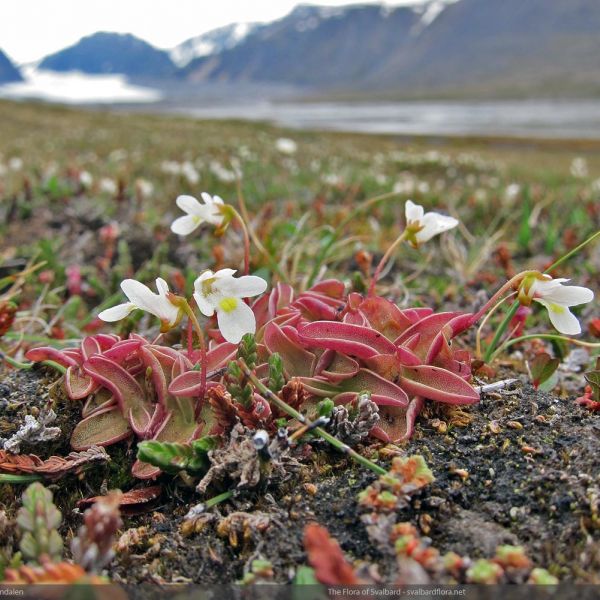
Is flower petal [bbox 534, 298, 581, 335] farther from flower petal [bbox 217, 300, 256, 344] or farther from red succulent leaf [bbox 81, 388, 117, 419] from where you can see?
red succulent leaf [bbox 81, 388, 117, 419]

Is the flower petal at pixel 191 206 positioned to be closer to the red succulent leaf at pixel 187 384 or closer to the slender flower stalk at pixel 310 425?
the red succulent leaf at pixel 187 384

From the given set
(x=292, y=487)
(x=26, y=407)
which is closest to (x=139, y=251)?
(x=26, y=407)

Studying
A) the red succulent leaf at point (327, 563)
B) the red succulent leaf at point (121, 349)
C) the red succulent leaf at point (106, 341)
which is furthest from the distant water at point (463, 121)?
the red succulent leaf at point (327, 563)

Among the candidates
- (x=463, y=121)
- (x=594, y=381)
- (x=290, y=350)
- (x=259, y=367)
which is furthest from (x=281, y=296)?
(x=463, y=121)

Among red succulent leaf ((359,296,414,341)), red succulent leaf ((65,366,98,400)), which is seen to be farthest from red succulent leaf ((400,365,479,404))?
red succulent leaf ((65,366,98,400))

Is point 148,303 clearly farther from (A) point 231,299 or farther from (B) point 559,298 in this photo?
(B) point 559,298

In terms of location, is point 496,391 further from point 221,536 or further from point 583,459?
point 221,536
